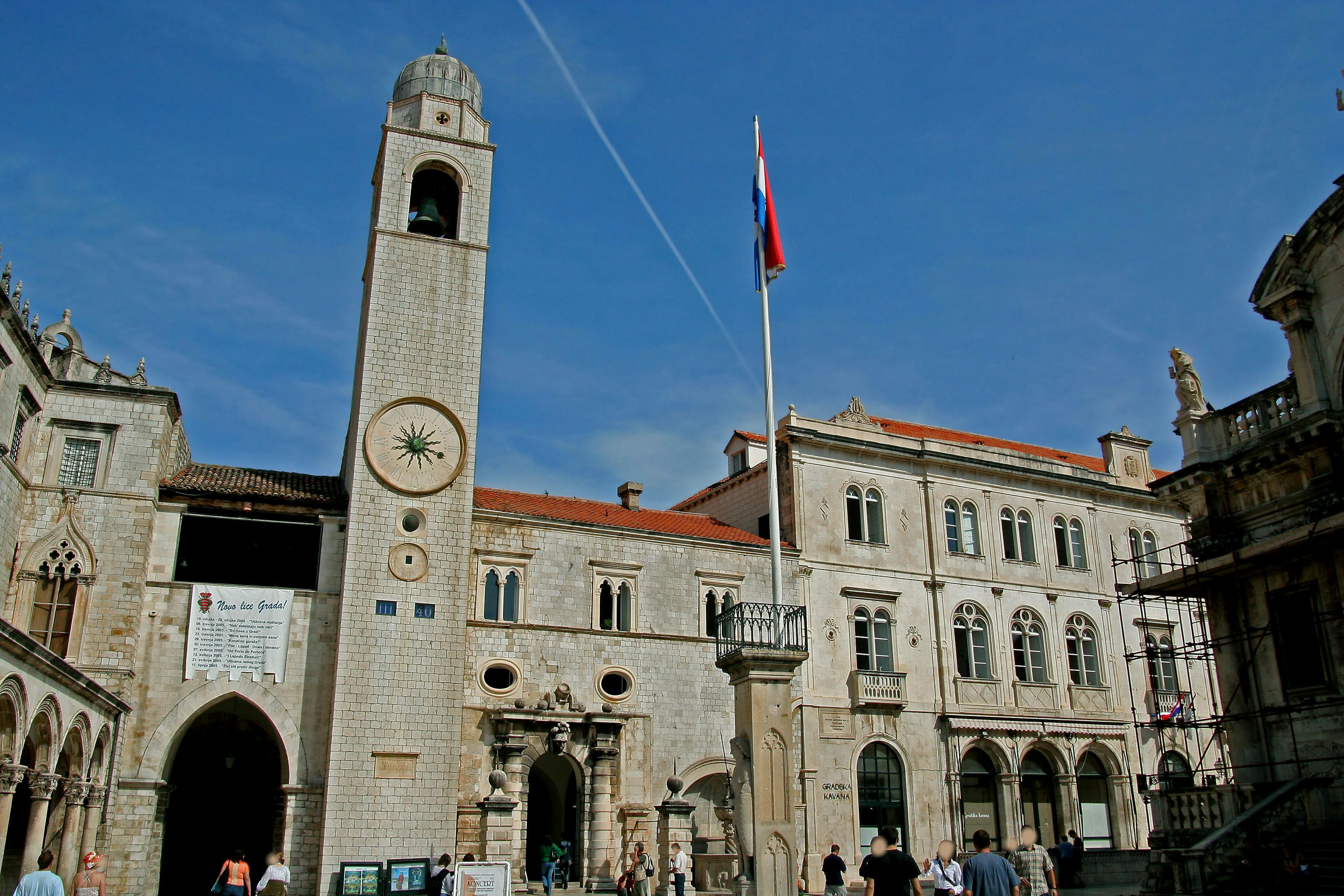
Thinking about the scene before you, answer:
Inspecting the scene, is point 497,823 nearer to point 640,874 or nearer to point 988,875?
point 640,874

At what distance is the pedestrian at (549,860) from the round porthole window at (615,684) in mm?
3727

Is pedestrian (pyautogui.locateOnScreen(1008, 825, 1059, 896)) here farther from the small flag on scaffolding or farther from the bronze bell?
the bronze bell

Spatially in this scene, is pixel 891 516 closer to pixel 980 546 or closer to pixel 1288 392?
pixel 980 546

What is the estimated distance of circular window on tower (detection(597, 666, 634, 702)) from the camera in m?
27.6

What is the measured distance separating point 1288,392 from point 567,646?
678 inches

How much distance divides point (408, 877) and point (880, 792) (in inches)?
555

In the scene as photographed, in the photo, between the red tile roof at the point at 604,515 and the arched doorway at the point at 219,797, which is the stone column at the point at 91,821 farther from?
the red tile roof at the point at 604,515

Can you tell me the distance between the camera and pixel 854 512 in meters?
33.2

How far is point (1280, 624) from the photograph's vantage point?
67.5 feet

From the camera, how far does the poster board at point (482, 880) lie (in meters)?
16.6

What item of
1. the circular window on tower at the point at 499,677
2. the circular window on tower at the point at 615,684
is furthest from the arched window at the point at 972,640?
the circular window on tower at the point at 499,677

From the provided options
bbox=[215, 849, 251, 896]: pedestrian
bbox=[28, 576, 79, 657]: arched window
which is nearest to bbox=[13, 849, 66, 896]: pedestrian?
bbox=[215, 849, 251, 896]: pedestrian

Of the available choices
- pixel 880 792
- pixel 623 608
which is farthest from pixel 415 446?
pixel 880 792

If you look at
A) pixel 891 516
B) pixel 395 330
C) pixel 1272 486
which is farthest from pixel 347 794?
pixel 1272 486
